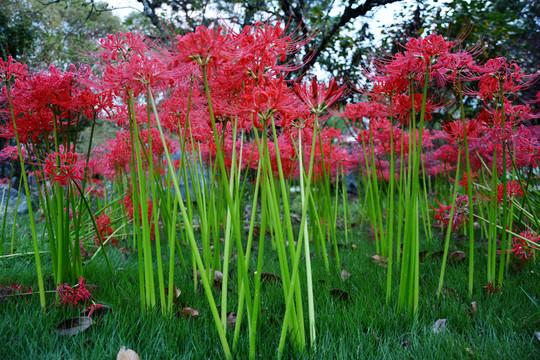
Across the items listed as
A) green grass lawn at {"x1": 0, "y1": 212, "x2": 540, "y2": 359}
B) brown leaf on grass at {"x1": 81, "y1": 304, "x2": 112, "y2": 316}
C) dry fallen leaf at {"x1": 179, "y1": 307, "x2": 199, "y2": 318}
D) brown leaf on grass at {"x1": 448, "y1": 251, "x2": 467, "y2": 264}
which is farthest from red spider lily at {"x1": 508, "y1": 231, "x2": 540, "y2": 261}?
brown leaf on grass at {"x1": 81, "y1": 304, "x2": 112, "y2": 316}

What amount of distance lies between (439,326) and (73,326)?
1499mm

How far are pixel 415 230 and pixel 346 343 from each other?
570mm

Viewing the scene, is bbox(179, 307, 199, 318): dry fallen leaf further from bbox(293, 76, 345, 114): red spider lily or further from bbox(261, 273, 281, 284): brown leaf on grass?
bbox(293, 76, 345, 114): red spider lily

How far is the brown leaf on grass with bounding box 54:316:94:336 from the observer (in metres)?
1.30

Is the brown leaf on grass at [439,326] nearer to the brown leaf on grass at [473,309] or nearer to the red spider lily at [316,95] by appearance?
the brown leaf on grass at [473,309]

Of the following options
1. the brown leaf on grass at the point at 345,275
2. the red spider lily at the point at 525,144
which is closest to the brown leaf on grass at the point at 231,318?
the brown leaf on grass at the point at 345,275

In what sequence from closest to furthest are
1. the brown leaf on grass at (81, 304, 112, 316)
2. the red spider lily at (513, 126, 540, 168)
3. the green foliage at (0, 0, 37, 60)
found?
the brown leaf on grass at (81, 304, 112, 316)
the red spider lily at (513, 126, 540, 168)
the green foliage at (0, 0, 37, 60)

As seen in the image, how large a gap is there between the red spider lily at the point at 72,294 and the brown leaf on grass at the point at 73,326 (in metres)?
0.13

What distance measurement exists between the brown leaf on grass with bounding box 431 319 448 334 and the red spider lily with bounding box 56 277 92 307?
148cm

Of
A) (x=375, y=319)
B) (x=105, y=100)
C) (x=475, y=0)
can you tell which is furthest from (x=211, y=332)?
(x=475, y=0)

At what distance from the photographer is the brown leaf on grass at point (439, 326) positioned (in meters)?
1.37

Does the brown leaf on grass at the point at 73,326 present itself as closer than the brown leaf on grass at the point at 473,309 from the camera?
Yes

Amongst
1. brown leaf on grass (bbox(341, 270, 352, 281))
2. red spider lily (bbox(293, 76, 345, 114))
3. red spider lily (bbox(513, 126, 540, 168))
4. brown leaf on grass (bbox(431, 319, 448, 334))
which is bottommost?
brown leaf on grass (bbox(341, 270, 352, 281))

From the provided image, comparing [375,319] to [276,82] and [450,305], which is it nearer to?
[450,305]
